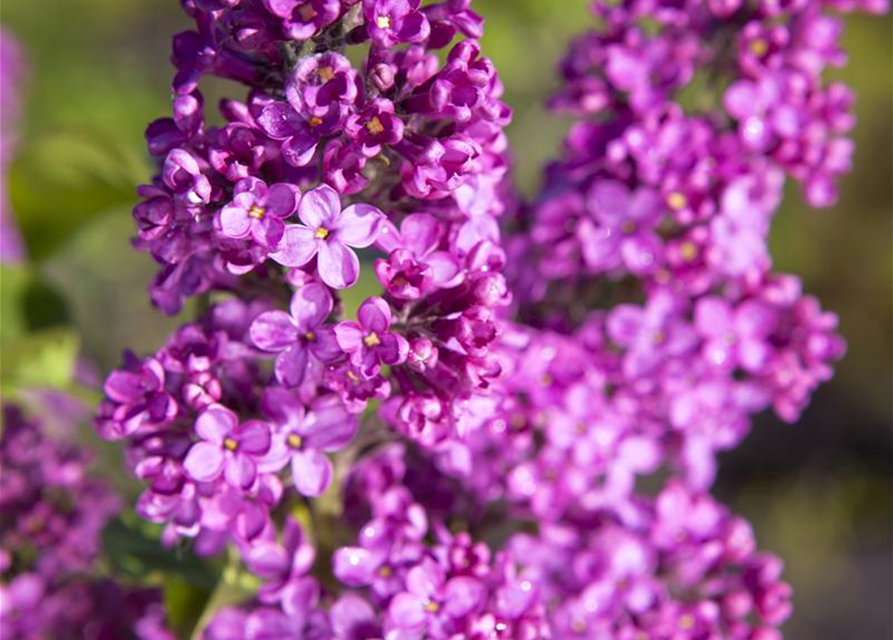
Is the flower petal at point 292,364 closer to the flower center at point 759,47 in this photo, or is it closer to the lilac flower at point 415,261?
the lilac flower at point 415,261

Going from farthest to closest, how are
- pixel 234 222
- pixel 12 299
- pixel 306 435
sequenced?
pixel 12 299, pixel 306 435, pixel 234 222

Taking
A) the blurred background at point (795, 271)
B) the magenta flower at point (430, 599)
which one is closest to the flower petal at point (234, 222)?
the magenta flower at point (430, 599)

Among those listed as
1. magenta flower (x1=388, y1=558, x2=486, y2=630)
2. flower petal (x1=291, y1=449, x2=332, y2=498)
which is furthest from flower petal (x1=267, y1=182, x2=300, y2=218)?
magenta flower (x1=388, y1=558, x2=486, y2=630)

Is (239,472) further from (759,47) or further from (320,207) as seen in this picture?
(759,47)

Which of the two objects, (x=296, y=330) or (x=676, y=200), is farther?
(x=676, y=200)

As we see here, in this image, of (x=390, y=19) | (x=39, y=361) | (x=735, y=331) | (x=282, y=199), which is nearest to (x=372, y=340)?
(x=282, y=199)

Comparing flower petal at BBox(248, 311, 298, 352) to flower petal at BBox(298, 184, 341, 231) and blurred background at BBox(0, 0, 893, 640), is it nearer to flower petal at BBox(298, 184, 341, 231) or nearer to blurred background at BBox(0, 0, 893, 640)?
flower petal at BBox(298, 184, 341, 231)

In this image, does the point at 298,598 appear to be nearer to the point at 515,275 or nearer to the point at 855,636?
the point at 515,275
